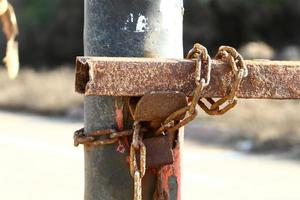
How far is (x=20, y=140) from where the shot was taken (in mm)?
12938

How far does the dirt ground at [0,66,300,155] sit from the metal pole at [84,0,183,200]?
344 inches

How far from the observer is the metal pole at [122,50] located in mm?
2166

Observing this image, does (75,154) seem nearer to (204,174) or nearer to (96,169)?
(204,174)

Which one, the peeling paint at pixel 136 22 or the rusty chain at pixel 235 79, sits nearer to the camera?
the rusty chain at pixel 235 79

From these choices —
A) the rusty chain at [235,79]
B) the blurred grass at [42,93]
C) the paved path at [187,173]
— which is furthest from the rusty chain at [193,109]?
A: the blurred grass at [42,93]

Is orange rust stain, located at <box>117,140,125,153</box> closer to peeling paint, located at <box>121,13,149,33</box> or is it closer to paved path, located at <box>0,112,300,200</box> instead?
peeling paint, located at <box>121,13,149,33</box>

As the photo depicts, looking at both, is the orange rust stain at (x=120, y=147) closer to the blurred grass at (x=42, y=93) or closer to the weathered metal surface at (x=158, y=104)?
the weathered metal surface at (x=158, y=104)

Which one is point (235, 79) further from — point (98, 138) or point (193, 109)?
point (98, 138)

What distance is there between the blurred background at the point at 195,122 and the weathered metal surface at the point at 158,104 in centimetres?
636

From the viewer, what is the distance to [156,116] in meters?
2.08

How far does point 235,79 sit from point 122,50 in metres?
0.32

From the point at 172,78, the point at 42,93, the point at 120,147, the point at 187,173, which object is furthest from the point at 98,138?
the point at 42,93

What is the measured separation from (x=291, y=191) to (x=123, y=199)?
266 inches

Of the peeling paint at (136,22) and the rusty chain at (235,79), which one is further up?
the peeling paint at (136,22)
